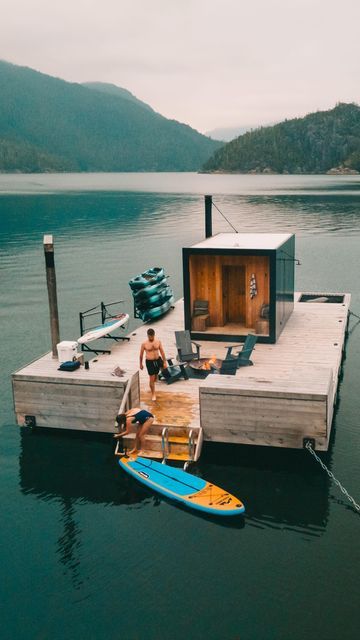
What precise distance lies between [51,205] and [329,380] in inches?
4034

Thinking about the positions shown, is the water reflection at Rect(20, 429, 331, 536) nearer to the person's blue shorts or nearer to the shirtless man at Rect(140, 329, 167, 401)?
the person's blue shorts

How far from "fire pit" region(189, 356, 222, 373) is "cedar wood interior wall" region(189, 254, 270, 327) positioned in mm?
3101

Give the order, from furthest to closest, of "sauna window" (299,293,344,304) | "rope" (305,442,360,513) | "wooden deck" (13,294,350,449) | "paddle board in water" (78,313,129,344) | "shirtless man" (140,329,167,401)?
"sauna window" (299,293,344,304), "paddle board in water" (78,313,129,344), "shirtless man" (140,329,167,401), "wooden deck" (13,294,350,449), "rope" (305,442,360,513)

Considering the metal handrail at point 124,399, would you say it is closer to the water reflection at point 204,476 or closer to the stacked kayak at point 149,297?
the water reflection at point 204,476

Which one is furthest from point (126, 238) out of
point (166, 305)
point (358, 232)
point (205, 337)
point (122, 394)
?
point (122, 394)

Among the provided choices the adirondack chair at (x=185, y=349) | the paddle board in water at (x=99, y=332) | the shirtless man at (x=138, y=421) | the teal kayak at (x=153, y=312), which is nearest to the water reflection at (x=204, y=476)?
the shirtless man at (x=138, y=421)

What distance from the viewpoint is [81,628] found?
1008 centimetres

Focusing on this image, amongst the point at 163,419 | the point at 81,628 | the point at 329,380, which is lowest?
the point at 81,628

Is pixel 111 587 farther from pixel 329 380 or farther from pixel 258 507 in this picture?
pixel 329 380

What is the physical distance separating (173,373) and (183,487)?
463cm

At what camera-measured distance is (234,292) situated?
21.7 metres

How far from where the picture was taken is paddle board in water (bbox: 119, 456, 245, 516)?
12773mm

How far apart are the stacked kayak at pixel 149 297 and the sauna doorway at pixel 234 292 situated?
→ 128 inches

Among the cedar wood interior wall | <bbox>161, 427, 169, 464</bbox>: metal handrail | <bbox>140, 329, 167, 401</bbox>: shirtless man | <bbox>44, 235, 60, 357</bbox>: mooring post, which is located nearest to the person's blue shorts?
<bbox>161, 427, 169, 464</bbox>: metal handrail
